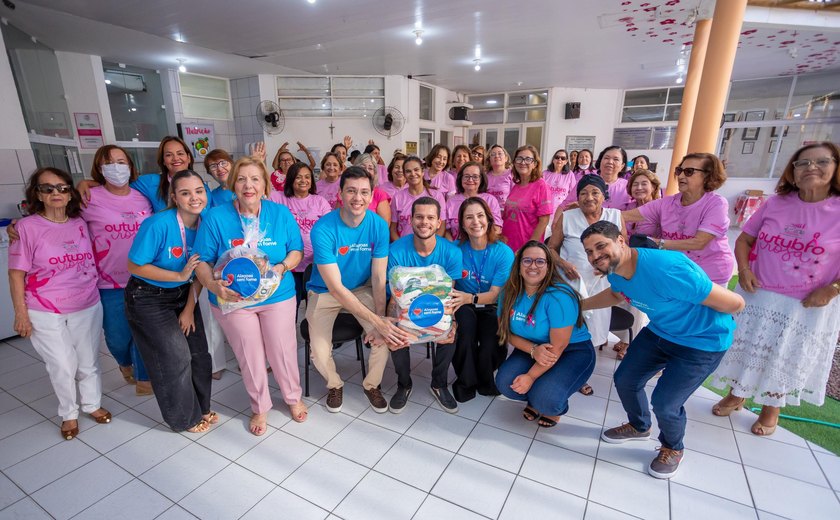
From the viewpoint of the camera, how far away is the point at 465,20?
4984 mm

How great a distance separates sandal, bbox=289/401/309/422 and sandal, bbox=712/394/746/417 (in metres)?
2.54

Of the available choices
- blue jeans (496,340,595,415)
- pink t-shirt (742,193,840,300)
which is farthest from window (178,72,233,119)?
pink t-shirt (742,193,840,300)

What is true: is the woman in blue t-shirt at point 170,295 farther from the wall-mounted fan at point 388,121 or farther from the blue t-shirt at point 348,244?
the wall-mounted fan at point 388,121

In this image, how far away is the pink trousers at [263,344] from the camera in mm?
2102

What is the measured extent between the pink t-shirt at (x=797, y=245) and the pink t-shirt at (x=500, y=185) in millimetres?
1759

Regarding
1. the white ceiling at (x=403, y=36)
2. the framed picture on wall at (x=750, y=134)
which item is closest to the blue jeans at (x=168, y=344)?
the white ceiling at (x=403, y=36)

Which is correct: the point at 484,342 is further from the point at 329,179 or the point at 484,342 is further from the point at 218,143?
→ the point at 218,143

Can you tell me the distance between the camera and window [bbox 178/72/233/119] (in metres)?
7.70

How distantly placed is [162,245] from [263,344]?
0.75 meters

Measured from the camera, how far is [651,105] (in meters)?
10.1

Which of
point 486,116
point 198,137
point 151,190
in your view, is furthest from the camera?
point 486,116

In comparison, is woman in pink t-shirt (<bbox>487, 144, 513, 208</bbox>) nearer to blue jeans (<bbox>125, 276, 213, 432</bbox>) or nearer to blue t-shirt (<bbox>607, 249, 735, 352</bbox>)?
blue t-shirt (<bbox>607, 249, 735, 352</bbox>)

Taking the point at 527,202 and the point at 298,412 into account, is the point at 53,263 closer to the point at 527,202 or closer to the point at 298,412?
the point at 298,412

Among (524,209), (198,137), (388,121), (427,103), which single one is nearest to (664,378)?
(524,209)
